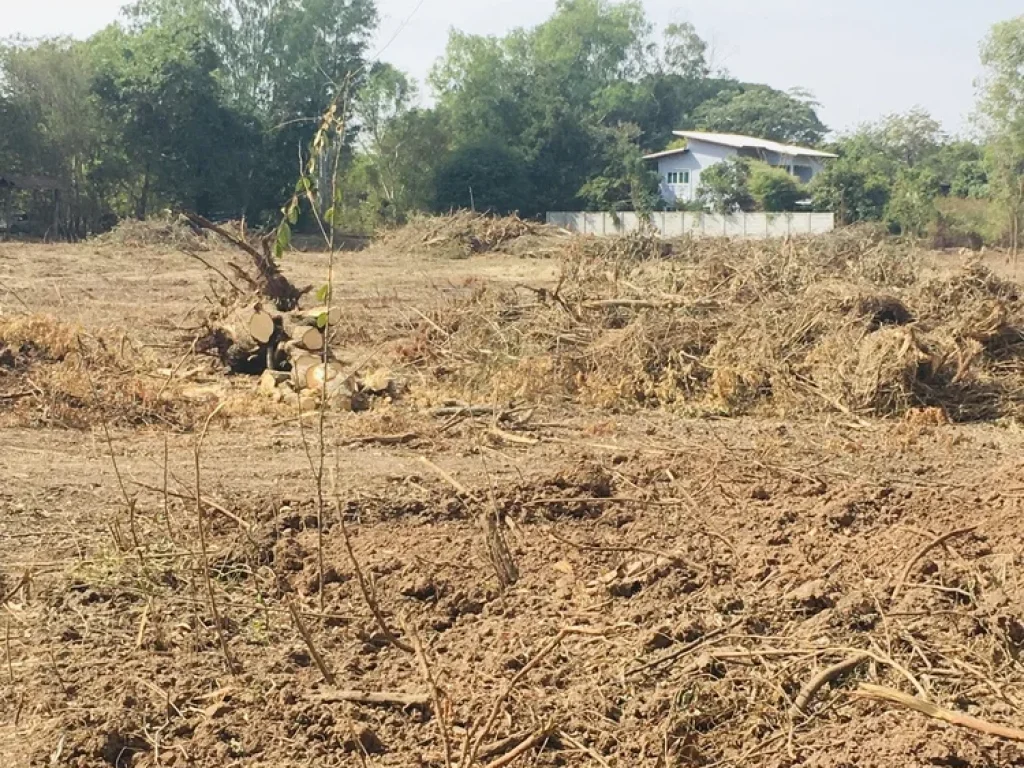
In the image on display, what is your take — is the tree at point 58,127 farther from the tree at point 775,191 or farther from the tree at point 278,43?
the tree at point 775,191

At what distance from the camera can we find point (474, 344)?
455 inches

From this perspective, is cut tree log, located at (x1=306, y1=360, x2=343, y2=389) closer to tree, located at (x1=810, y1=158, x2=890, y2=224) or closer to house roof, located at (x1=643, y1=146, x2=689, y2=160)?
tree, located at (x1=810, y1=158, x2=890, y2=224)

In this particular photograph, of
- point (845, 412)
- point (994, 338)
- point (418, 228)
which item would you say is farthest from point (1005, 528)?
point (418, 228)

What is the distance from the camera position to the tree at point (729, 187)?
44.5 m

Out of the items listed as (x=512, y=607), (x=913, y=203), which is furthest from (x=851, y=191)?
(x=512, y=607)

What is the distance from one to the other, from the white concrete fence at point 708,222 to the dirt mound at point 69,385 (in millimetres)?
28005

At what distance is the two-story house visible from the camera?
184 ft

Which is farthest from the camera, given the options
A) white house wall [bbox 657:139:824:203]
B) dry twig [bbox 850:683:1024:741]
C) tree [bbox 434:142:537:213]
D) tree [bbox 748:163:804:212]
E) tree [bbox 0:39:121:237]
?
white house wall [bbox 657:139:824:203]

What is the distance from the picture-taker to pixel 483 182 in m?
46.2

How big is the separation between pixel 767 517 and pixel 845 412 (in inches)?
161

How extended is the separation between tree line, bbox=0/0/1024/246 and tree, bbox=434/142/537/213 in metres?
0.08

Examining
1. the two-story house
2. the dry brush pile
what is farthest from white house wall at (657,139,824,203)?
the dry brush pile

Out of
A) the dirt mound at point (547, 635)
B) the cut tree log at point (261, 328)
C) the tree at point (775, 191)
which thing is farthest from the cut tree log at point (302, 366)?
the tree at point (775, 191)

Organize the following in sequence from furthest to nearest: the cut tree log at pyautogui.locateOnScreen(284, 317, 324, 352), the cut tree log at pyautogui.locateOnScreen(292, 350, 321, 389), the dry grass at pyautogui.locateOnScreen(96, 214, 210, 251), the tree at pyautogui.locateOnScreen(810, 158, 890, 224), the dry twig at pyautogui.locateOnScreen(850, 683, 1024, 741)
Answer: the tree at pyautogui.locateOnScreen(810, 158, 890, 224) → the dry grass at pyautogui.locateOnScreen(96, 214, 210, 251) → the cut tree log at pyautogui.locateOnScreen(284, 317, 324, 352) → the cut tree log at pyautogui.locateOnScreen(292, 350, 321, 389) → the dry twig at pyautogui.locateOnScreen(850, 683, 1024, 741)
